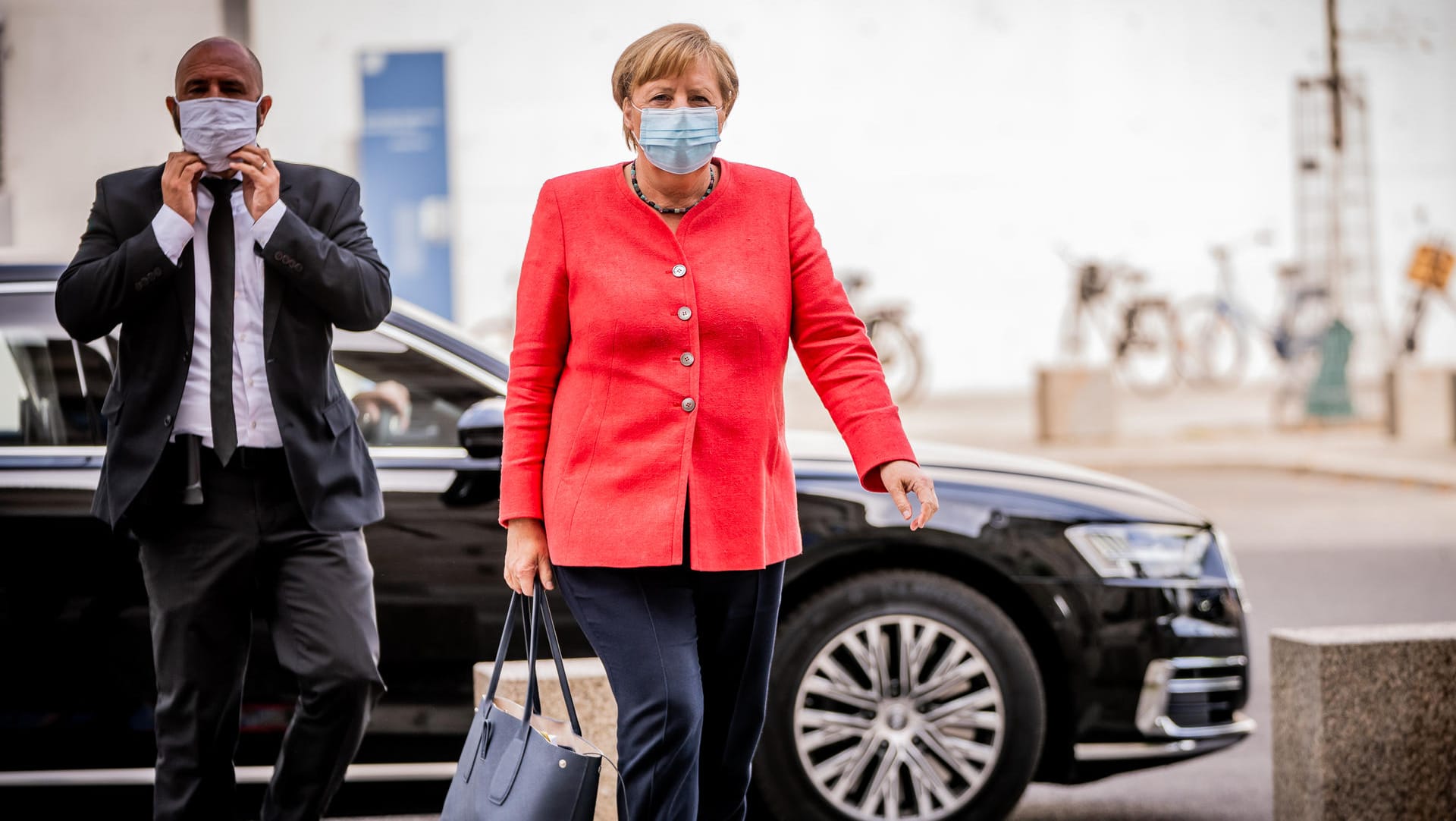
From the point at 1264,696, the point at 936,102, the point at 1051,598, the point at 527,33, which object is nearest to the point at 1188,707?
the point at 1051,598

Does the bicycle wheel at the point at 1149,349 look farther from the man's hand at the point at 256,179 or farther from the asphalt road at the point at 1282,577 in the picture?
the man's hand at the point at 256,179

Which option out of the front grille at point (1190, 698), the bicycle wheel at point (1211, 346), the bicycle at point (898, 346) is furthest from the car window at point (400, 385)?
the bicycle wheel at point (1211, 346)

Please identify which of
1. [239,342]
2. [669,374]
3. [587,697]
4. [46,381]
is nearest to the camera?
[669,374]

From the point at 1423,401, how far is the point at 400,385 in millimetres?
13431

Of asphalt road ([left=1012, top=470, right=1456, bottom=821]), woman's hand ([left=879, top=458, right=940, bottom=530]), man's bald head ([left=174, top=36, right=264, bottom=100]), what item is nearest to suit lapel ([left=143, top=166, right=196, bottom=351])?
man's bald head ([left=174, top=36, right=264, bottom=100])

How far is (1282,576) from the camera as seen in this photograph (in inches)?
344

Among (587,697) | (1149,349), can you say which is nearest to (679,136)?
(587,697)

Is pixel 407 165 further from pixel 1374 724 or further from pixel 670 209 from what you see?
pixel 670 209

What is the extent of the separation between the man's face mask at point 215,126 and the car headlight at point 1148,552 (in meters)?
2.27

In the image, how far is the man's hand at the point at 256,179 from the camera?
3.10m

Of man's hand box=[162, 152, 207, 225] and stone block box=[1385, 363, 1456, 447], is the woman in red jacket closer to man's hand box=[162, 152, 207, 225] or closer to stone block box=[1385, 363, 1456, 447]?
man's hand box=[162, 152, 207, 225]

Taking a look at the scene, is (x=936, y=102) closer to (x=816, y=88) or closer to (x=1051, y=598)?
(x=816, y=88)

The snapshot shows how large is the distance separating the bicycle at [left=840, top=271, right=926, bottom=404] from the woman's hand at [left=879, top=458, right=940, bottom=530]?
16203 mm

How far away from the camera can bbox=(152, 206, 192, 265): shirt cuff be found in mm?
3045
